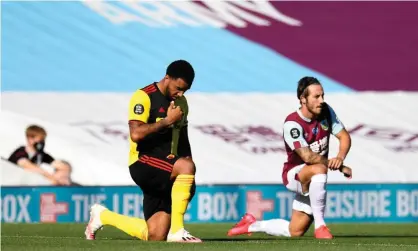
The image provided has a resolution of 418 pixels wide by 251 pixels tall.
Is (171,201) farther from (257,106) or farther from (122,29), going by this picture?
(122,29)

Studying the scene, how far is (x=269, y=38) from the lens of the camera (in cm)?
2230

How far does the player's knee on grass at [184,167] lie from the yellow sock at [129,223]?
663mm

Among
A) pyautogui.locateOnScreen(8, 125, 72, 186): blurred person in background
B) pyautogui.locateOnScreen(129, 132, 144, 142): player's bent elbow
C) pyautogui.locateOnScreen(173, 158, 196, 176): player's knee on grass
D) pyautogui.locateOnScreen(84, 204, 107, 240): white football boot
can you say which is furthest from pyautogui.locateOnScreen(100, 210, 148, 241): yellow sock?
pyautogui.locateOnScreen(8, 125, 72, 186): blurred person in background

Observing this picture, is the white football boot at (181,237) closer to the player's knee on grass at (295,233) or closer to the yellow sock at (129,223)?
the yellow sock at (129,223)

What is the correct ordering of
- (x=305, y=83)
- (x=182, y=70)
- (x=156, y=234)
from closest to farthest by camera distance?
(x=182, y=70) < (x=156, y=234) < (x=305, y=83)

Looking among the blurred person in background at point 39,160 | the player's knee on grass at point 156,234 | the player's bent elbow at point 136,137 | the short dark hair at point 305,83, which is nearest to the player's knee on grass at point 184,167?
the player's bent elbow at point 136,137

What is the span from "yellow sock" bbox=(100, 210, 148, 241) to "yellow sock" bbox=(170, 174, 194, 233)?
501 mm

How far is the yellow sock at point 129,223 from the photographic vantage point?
10.2 meters

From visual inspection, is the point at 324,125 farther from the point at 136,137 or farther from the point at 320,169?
→ the point at 136,137

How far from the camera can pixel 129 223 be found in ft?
33.9

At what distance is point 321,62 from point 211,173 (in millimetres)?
4412

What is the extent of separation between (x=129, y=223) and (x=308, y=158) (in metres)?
1.80

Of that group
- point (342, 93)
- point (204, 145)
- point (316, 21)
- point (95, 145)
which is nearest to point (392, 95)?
point (342, 93)

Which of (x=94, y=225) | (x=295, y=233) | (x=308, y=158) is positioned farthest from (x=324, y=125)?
(x=94, y=225)
